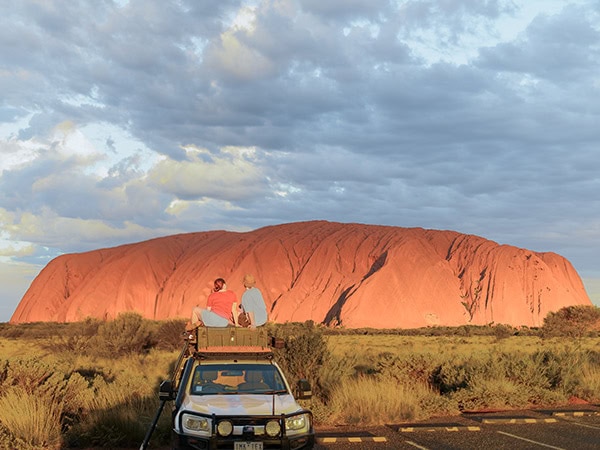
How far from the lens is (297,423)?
759 centimetres

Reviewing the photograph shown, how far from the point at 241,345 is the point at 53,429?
4.40 m

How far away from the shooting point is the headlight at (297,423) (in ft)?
24.6

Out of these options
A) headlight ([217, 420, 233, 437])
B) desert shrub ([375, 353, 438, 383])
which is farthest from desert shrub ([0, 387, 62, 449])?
desert shrub ([375, 353, 438, 383])

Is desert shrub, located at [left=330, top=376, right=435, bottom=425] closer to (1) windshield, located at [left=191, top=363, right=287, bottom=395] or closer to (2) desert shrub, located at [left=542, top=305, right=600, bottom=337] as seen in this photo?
(1) windshield, located at [left=191, top=363, right=287, bottom=395]

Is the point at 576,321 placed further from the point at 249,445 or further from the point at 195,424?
the point at 195,424

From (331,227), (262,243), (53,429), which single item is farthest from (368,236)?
(53,429)

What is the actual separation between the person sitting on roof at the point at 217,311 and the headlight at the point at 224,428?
300cm

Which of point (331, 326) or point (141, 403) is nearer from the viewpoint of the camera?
point (141, 403)

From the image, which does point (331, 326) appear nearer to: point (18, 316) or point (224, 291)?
point (18, 316)

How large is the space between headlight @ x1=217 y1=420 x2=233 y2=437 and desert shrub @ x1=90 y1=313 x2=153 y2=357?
21.8m

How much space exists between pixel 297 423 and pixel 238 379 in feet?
5.12

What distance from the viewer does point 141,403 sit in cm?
1306

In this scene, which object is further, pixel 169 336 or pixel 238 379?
pixel 169 336

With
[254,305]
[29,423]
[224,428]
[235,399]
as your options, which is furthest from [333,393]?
[224,428]
